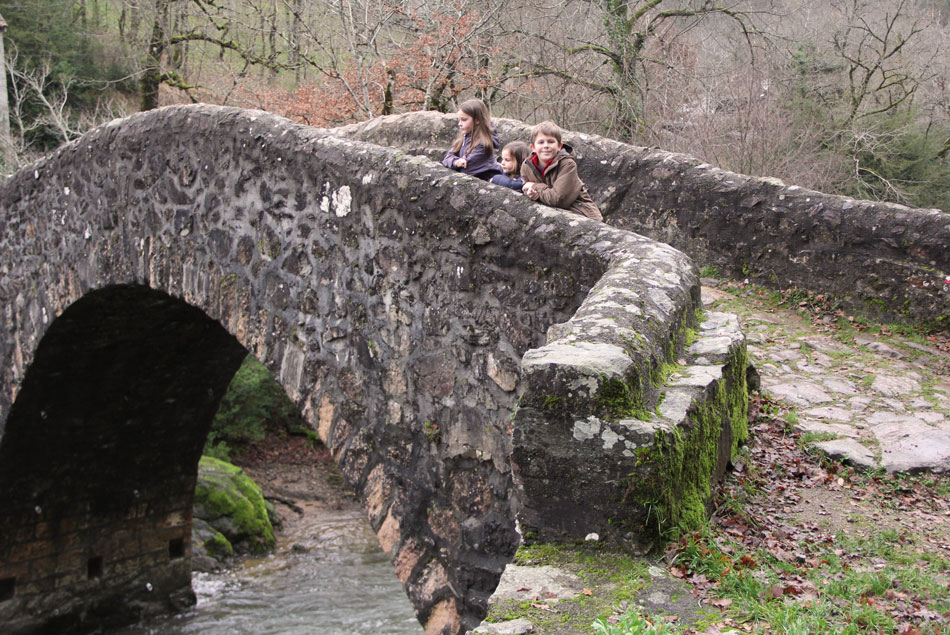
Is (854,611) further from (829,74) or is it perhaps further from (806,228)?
(829,74)

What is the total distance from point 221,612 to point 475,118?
8193 millimetres

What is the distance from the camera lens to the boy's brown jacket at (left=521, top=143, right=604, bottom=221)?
4.49m

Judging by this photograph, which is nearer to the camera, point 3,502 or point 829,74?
point 3,502

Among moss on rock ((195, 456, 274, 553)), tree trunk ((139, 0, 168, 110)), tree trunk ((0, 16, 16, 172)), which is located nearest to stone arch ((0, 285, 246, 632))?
moss on rock ((195, 456, 274, 553))

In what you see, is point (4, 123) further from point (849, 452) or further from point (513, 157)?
point (849, 452)

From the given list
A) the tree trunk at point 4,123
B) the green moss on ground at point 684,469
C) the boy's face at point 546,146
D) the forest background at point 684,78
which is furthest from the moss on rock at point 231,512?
the green moss on ground at point 684,469

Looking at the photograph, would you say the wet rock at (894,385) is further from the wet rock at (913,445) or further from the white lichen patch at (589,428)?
the white lichen patch at (589,428)

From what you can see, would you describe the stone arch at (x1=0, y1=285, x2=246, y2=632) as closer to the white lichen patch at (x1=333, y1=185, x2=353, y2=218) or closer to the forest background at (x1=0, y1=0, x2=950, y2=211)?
the white lichen patch at (x1=333, y1=185, x2=353, y2=218)

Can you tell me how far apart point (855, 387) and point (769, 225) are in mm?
1926

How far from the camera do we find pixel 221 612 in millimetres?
10883

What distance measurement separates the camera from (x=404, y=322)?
14.4ft

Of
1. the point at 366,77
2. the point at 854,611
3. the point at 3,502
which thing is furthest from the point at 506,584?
the point at 366,77

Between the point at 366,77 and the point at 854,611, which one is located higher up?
the point at 366,77

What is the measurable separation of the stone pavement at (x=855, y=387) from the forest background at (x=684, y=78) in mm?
5890
